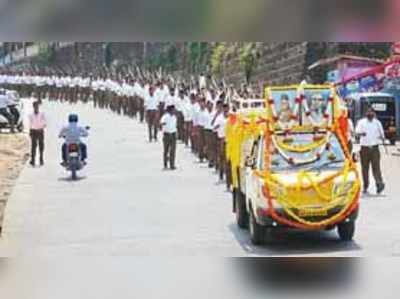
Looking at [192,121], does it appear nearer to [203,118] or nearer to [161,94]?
[203,118]

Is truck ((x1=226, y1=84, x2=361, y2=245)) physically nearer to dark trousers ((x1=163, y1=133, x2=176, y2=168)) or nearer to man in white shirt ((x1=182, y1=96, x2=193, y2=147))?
dark trousers ((x1=163, y1=133, x2=176, y2=168))

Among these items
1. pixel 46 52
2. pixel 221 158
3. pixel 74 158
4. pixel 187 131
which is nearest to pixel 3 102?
pixel 187 131

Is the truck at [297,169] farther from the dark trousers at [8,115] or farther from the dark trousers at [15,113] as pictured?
the dark trousers at [15,113]

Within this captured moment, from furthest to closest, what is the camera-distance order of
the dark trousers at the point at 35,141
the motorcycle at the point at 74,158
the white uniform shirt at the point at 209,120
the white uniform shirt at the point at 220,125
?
the dark trousers at the point at 35,141 < the white uniform shirt at the point at 209,120 < the motorcycle at the point at 74,158 < the white uniform shirt at the point at 220,125

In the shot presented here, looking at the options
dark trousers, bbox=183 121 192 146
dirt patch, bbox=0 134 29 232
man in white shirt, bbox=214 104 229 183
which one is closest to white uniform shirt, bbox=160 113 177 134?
man in white shirt, bbox=214 104 229 183

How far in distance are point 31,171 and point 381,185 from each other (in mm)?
5973

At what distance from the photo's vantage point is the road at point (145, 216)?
351 inches

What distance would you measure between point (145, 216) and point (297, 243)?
2471 mm

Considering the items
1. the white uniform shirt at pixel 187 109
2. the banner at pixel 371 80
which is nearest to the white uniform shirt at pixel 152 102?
the white uniform shirt at pixel 187 109

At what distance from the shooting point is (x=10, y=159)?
17.1 metres

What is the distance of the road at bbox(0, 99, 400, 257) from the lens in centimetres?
891

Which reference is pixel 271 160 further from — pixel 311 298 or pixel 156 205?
pixel 311 298

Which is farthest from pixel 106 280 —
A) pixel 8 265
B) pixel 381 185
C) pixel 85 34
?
pixel 381 185

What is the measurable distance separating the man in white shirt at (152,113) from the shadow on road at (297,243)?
376 inches
